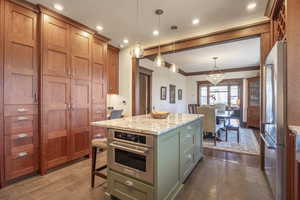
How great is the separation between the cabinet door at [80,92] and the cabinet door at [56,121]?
126mm

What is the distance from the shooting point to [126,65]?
169 inches

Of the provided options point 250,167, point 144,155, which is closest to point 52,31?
point 144,155

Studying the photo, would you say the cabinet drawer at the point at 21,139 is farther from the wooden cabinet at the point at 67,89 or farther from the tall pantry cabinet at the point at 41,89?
the wooden cabinet at the point at 67,89

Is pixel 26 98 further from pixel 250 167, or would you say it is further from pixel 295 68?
A: pixel 250 167

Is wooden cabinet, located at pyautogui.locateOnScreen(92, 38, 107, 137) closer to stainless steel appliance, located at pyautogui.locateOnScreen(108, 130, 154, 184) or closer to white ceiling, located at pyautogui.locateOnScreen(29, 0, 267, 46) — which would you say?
white ceiling, located at pyautogui.locateOnScreen(29, 0, 267, 46)

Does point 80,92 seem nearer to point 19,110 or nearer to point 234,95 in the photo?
point 19,110

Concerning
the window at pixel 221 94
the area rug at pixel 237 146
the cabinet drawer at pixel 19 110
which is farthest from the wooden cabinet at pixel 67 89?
the window at pixel 221 94

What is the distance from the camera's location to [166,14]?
2.58 meters

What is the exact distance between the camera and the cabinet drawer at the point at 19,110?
2.08 meters

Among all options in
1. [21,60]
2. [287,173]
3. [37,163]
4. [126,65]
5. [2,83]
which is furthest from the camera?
[126,65]

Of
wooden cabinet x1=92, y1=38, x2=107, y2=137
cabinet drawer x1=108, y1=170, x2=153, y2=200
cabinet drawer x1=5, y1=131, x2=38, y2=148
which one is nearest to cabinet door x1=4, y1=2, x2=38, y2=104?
cabinet drawer x1=5, y1=131, x2=38, y2=148

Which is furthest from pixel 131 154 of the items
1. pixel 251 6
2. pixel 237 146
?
pixel 237 146

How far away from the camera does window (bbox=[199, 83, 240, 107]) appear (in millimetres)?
7246

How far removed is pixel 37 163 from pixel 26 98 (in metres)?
1.06
